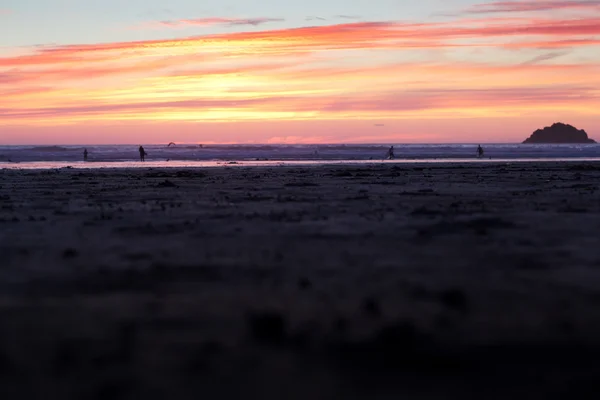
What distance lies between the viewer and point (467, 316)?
721 cm

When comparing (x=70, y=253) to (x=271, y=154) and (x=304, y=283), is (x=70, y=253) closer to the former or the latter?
(x=304, y=283)

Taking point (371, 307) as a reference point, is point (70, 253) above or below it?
above

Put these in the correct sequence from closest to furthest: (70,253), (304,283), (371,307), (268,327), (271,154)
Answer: (268,327)
(371,307)
(304,283)
(70,253)
(271,154)

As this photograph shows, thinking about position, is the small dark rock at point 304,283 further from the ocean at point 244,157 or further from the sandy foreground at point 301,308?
the ocean at point 244,157

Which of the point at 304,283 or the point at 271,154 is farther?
the point at 271,154

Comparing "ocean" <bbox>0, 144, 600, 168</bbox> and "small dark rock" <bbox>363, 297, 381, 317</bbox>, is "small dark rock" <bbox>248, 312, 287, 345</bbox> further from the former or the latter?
"ocean" <bbox>0, 144, 600, 168</bbox>

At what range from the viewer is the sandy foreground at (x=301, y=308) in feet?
17.6

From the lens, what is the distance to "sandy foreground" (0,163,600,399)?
538 centimetres

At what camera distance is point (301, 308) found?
7.70 m

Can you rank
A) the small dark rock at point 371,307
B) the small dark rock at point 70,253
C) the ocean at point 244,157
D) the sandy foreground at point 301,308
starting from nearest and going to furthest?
the sandy foreground at point 301,308, the small dark rock at point 371,307, the small dark rock at point 70,253, the ocean at point 244,157

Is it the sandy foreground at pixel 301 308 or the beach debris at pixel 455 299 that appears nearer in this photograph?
the sandy foreground at pixel 301 308

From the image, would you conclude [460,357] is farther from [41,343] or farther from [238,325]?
[41,343]

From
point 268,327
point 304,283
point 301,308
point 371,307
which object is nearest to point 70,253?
point 304,283

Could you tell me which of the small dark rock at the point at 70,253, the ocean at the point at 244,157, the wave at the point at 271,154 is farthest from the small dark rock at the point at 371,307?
the wave at the point at 271,154
